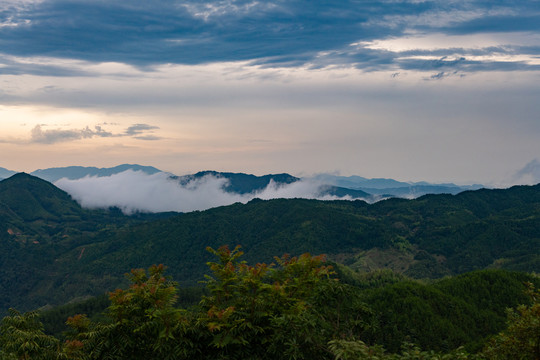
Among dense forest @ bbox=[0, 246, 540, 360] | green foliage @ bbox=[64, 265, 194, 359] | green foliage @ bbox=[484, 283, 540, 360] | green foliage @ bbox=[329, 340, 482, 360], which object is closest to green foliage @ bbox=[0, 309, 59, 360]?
dense forest @ bbox=[0, 246, 540, 360]

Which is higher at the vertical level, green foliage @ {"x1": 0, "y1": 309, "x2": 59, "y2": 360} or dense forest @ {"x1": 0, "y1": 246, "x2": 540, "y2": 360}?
dense forest @ {"x1": 0, "y1": 246, "x2": 540, "y2": 360}

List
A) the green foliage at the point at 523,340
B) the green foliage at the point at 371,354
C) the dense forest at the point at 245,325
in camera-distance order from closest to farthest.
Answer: the green foliage at the point at 371,354 < the green foliage at the point at 523,340 < the dense forest at the point at 245,325

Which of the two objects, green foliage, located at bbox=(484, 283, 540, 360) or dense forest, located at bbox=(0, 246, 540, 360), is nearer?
green foliage, located at bbox=(484, 283, 540, 360)

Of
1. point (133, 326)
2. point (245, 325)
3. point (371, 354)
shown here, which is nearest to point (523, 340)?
point (371, 354)

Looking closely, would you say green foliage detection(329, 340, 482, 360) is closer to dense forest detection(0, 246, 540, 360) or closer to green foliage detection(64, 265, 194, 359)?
dense forest detection(0, 246, 540, 360)

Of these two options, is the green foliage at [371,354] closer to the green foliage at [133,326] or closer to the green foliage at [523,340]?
the green foliage at [523,340]

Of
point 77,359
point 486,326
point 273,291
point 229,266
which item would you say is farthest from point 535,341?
point 486,326

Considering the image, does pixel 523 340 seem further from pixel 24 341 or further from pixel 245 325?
pixel 24 341

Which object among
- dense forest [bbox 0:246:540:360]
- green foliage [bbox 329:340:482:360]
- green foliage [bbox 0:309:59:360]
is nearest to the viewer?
green foliage [bbox 329:340:482:360]

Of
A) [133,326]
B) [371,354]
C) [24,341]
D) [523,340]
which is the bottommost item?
[24,341]

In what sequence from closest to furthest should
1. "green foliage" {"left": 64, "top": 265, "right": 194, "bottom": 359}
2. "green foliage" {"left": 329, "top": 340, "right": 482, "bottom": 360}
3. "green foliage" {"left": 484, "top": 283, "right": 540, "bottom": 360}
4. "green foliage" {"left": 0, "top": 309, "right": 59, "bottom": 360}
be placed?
1. "green foliage" {"left": 329, "top": 340, "right": 482, "bottom": 360}
2. "green foliage" {"left": 484, "top": 283, "right": 540, "bottom": 360}
3. "green foliage" {"left": 64, "top": 265, "right": 194, "bottom": 359}
4. "green foliage" {"left": 0, "top": 309, "right": 59, "bottom": 360}

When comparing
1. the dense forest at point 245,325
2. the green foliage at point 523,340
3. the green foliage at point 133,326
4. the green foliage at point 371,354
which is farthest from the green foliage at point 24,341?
the green foliage at point 523,340

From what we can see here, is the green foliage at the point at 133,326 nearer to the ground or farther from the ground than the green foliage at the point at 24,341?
farther from the ground

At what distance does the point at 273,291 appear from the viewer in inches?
1078
